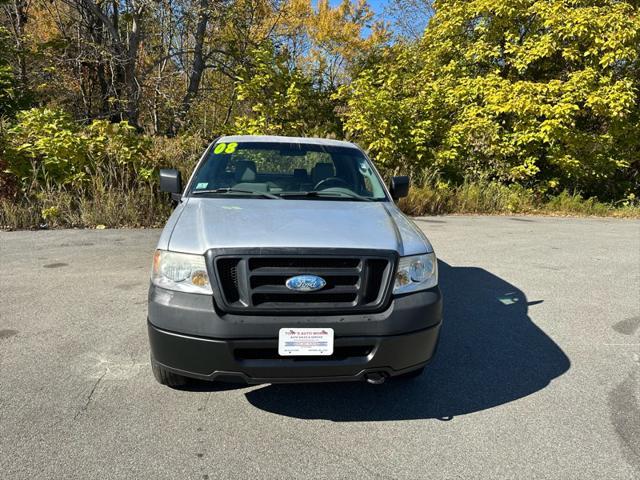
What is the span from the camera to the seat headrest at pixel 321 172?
159 inches

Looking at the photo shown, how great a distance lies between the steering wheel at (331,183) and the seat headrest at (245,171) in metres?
0.57

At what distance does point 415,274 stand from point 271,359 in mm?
992

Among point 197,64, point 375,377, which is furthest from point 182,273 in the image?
point 197,64

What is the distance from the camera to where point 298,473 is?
2311 millimetres

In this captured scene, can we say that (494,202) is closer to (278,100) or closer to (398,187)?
(278,100)

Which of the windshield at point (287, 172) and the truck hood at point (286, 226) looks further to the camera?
the windshield at point (287, 172)

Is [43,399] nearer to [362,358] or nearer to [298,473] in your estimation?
[298,473]

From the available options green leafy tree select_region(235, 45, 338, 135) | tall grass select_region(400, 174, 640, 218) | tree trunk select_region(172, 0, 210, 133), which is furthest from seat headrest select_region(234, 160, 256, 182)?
tree trunk select_region(172, 0, 210, 133)

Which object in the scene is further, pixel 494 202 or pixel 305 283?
pixel 494 202

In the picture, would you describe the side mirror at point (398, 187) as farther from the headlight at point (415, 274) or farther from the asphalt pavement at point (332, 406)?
the headlight at point (415, 274)

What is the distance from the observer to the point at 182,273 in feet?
8.38

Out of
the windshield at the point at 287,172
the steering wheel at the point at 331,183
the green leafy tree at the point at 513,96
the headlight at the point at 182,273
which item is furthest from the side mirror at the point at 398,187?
the green leafy tree at the point at 513,96

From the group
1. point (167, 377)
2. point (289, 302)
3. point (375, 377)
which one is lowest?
point (167, 377)

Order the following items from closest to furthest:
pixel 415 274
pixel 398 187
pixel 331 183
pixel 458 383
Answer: pixel 415 274, pixel 458 383, pixel 331 183, pixel 398 187
